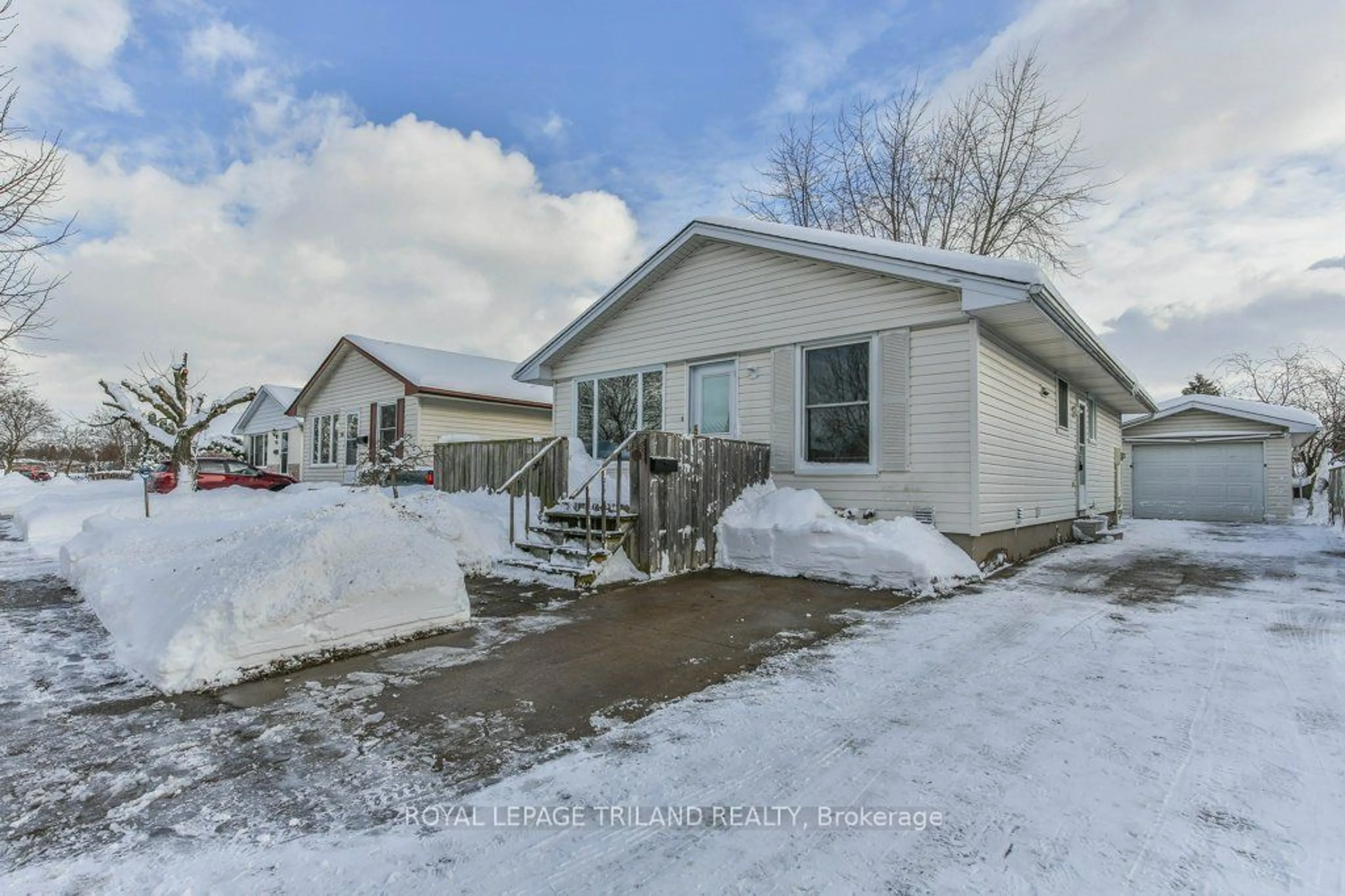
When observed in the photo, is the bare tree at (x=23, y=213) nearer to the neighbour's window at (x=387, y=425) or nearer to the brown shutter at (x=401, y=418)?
the brown shutter at (x=401, y=418)

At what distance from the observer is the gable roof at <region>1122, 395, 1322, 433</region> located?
14.5 meters

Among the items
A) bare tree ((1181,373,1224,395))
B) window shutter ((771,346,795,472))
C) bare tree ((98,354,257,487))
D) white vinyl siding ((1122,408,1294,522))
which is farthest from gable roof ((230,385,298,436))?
bare tree ((1181,373,1224,395))

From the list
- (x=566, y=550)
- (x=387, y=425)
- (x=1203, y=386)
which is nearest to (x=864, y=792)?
(x=566, y=550)

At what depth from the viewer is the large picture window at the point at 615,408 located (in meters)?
10.0

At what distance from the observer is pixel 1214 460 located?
16.0 metres

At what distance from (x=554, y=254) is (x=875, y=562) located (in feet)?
37.4

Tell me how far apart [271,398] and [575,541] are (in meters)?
23.5

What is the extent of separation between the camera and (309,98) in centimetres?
977

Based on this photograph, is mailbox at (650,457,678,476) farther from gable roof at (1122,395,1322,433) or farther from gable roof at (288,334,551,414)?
gable roof at (1122,395,1322,433)

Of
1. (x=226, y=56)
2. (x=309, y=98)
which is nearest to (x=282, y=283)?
(x=309, y=98)

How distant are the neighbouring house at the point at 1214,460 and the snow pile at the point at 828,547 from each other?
1235 centimetres

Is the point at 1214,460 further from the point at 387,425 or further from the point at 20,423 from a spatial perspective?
the point at 20,423

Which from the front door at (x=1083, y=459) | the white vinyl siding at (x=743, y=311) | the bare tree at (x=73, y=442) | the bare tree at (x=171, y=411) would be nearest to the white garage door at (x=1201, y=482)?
the front door at (x=1083, y=459)

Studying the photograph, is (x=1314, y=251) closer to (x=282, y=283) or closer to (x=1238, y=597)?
(x=1238, y=597)
